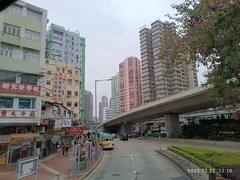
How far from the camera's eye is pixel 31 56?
28734mm

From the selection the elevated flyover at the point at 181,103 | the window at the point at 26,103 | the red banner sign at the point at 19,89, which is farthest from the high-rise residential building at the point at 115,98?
the window at the point at 26,103

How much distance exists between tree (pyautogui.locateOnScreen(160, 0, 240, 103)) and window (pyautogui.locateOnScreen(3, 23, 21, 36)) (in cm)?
1949

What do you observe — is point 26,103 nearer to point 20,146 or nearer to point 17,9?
point 20,146

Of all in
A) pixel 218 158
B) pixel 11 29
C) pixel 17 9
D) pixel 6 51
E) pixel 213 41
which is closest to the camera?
pixel 213 41

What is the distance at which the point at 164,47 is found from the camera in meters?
13.3

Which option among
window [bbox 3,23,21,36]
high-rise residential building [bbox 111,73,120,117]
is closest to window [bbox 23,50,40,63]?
window [bbox 3,23,21,36]

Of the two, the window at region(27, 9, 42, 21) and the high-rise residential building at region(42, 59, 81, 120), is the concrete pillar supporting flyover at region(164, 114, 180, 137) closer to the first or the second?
the high-rise residential building at region(42, 59, 81, 120)

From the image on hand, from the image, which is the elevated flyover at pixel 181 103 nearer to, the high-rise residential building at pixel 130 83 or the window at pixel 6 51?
the window at pixel 6 51

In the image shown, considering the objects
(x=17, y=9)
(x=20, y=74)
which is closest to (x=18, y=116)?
(x=20, y=74)

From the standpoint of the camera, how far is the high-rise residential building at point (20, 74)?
2525 cm

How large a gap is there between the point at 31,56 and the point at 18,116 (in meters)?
7.07

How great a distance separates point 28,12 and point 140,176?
891 inches

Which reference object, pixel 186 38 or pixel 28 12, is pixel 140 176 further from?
pixel 28 12

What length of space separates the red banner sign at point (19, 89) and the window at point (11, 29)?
5.65m
